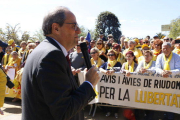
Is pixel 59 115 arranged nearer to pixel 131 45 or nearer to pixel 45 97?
pixel 45 97

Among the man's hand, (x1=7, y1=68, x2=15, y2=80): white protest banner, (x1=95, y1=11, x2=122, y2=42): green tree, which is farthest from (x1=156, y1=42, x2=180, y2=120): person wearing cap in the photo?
(x1=95, y1=11, x2=122, y2=42): green tree

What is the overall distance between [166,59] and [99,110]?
8.56ft

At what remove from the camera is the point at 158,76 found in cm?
415

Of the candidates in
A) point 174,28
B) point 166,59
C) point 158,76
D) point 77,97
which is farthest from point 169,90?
point 174,28

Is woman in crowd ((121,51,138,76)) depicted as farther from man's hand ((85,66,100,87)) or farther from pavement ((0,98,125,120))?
man's hand ((85,66,100,87))

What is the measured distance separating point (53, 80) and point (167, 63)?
383 centimetres

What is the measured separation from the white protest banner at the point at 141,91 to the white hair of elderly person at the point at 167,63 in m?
0.15

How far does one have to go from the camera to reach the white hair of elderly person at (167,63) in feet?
13.1

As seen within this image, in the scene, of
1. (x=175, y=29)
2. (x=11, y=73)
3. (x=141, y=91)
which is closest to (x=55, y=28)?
(x=141, y=91)

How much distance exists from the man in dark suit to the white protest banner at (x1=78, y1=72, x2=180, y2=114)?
319 centimetres

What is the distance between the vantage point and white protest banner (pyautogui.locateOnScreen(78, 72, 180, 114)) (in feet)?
13.3

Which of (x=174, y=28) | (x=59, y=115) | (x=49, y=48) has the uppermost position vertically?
(x=174, y=28)

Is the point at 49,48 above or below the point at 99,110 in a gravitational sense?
above

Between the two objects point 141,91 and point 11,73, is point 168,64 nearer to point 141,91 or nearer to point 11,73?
point 141,91
